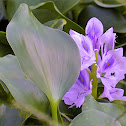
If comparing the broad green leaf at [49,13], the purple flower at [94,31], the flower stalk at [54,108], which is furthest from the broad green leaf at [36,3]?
the flower stalk at [54,108]

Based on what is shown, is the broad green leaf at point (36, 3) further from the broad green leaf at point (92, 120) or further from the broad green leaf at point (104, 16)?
the broad green leaf at point (92, 120)

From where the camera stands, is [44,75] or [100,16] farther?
[100,16]

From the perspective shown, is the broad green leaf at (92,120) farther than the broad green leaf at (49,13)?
No

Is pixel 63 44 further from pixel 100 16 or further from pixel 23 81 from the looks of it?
pixel 100 16

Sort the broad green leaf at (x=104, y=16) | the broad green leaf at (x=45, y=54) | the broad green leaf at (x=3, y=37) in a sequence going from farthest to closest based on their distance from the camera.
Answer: the broad green leaf at (x=104, y=16) < the broad green leaf at (x=3, y=37) < the broad green leaf at (x=45, y=54)

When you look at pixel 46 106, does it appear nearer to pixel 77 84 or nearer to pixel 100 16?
pixel 77 84

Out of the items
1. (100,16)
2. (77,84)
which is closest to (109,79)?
(77,84)

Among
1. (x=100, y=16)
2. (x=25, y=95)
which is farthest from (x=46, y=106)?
(x=100, y=16)

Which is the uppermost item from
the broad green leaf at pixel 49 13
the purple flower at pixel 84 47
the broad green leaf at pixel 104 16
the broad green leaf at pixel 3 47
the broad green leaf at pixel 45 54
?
the broad green leaf at pixel 45 54
